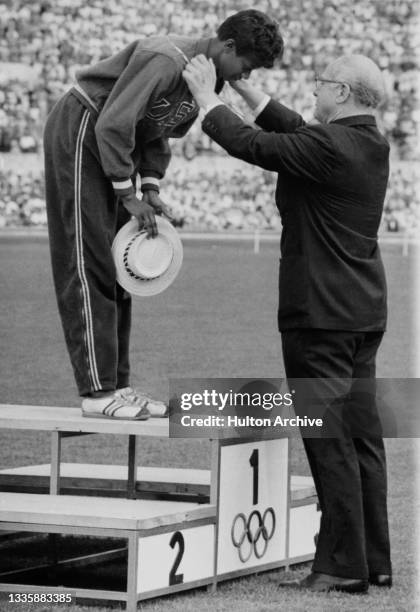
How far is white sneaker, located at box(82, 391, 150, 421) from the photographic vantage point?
13.5 feet

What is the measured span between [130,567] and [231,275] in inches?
582

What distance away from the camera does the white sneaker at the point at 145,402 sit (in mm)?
4211

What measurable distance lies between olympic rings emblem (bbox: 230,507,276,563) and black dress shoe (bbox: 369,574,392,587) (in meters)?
0.38

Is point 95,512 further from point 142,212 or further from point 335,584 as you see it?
point 142,212

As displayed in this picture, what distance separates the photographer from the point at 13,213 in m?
24.2

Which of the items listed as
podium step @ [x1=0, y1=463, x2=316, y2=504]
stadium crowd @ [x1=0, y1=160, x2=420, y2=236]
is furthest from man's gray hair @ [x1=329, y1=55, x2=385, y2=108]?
stadium crowd @ [x1=0, y1=160, x2=420, y2=236]

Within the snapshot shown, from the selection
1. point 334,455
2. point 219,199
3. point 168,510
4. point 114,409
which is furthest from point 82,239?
point 219,199

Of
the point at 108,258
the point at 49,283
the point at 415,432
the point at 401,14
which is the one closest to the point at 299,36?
the point at 401,14

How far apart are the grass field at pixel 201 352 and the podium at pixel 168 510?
83 mm

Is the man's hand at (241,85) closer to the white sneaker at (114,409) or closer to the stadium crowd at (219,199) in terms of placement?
the white sneaker at (114,409)

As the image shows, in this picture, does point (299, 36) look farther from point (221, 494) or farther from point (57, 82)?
point (221, 494)

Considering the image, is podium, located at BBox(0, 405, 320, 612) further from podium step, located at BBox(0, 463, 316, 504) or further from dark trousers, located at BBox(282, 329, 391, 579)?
dark trousers, located at BBox(282, 329, 391, 579)

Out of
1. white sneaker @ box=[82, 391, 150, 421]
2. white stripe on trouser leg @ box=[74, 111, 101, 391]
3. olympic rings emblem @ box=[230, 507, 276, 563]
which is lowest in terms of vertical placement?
olympic rings emblem @ box=[230, 507, 276, 563]

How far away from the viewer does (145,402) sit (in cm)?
424
